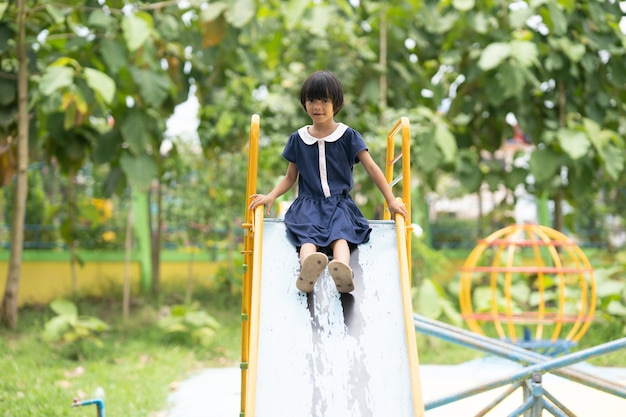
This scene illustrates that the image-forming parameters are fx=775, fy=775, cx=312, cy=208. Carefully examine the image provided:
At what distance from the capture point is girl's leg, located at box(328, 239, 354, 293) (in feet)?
9.37

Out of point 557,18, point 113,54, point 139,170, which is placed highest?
point 557,18

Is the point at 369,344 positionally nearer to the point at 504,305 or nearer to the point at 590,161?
the point at 504,305

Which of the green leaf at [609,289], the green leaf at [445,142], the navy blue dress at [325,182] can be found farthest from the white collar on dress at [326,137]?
the green leaf at [609,289]

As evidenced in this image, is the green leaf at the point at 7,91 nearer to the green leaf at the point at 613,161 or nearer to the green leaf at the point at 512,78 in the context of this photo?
the green leaf at the point at 512,78

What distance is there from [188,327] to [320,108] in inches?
134

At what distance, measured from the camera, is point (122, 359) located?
5469mm

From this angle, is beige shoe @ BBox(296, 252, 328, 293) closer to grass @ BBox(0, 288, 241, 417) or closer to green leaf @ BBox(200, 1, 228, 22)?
grass @ BBox(0, 288, 241, 417)

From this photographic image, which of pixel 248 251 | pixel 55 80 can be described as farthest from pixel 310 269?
pixel 55 80

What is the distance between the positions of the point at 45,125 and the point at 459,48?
3746 millimetres

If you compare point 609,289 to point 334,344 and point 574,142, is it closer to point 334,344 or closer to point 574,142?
point 574,142

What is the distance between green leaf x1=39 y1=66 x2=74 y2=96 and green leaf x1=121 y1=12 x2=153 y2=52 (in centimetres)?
43

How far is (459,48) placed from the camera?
722 centimetres

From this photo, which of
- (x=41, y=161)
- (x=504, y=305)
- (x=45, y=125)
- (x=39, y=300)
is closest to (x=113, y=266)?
(x=39, y=300)

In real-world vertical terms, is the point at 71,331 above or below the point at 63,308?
below
